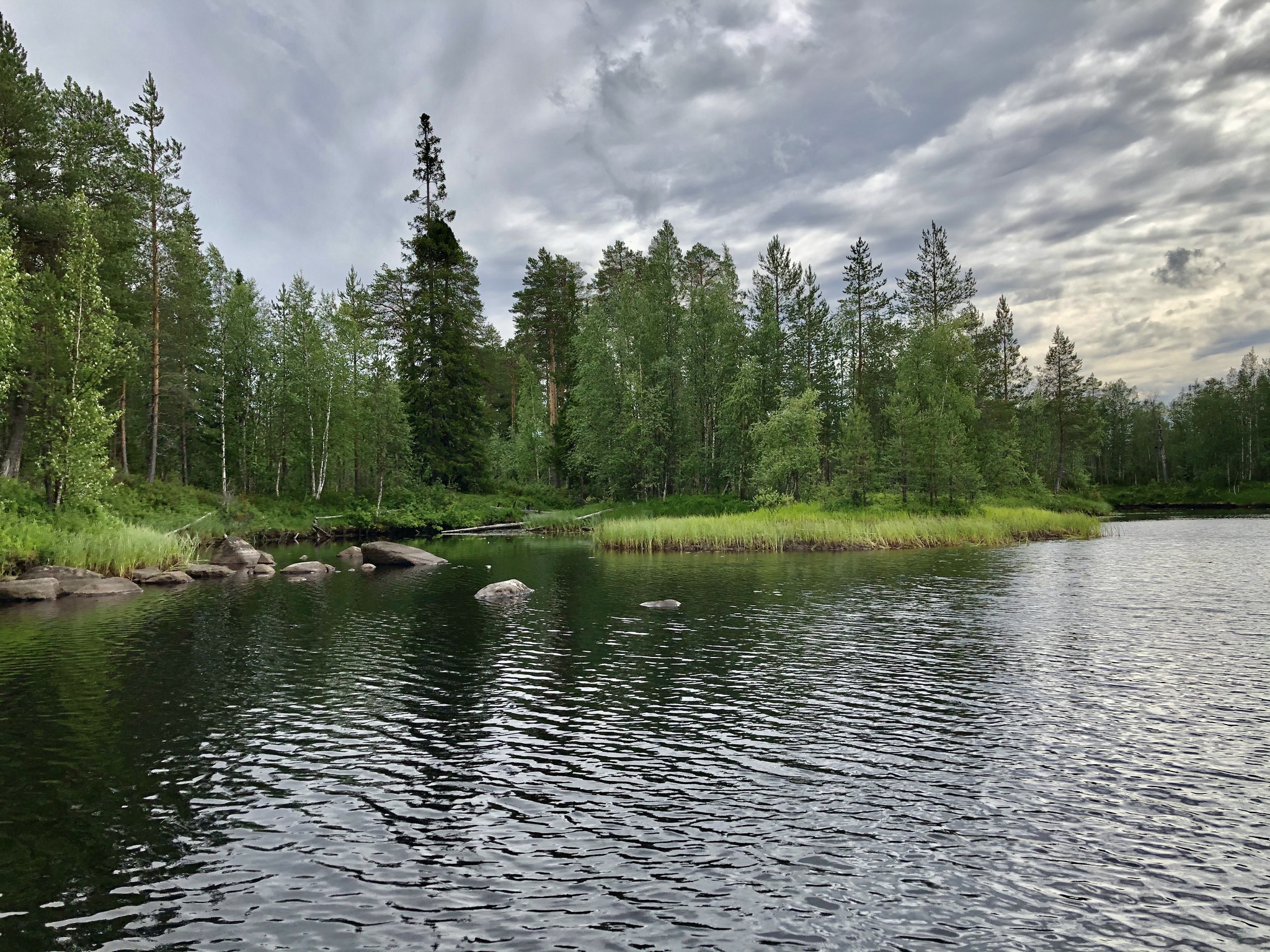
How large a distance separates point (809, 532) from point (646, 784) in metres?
32.9

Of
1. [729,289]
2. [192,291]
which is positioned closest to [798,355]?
[729,289]

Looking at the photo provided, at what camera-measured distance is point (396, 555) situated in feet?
120

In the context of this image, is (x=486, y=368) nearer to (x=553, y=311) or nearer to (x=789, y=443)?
(x=553, y=311)

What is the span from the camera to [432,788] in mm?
9086

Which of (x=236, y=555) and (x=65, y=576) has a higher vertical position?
(x=236, y=555)

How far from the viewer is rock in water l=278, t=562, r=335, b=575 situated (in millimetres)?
32375

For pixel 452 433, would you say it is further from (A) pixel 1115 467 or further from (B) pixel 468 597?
(A) pixel 1115 467

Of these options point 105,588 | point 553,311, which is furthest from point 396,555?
point 553,311

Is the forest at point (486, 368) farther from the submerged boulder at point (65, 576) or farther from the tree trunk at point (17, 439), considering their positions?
the submerged boulder at point (65, 576)

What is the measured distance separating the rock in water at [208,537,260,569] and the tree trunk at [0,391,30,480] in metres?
9.03

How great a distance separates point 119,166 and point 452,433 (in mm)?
27487

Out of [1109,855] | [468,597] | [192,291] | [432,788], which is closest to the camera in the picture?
[1109,855]

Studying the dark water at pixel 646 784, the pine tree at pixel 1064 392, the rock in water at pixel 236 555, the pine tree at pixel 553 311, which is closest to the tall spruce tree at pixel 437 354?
the pine tree at pixel 553 311

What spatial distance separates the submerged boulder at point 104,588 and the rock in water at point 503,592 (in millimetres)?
13504
